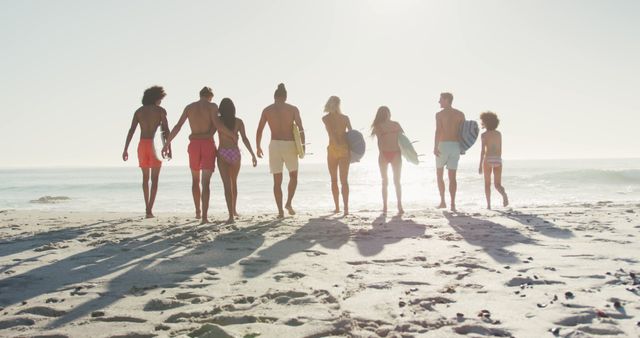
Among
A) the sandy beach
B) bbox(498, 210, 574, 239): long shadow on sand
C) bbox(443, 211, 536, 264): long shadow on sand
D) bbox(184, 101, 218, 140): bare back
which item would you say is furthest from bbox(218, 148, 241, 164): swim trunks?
bbox(498, 210, 574, 239): long shadow on sand

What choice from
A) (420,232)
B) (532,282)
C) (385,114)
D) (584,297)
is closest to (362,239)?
(420,232)

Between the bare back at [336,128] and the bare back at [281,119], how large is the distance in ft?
2.42

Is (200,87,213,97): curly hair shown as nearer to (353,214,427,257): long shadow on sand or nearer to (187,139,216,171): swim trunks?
(187,139,216,171): swim trunks

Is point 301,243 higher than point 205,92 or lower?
lower

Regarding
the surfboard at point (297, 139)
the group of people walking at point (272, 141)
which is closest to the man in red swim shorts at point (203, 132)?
the group of people walking at point (272, 141)

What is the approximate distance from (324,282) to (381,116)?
18.9ft

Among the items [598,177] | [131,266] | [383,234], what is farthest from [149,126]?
[598,177]

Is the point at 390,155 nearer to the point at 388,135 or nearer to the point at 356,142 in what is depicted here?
the point at 388,135

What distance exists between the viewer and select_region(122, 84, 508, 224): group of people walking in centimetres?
742

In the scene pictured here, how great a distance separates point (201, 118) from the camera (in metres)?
7.39

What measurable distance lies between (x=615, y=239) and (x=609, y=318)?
10.1 feet

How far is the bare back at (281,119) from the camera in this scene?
791cm

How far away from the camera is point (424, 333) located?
8.40 feet

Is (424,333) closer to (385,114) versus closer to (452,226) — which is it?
(452,226)
